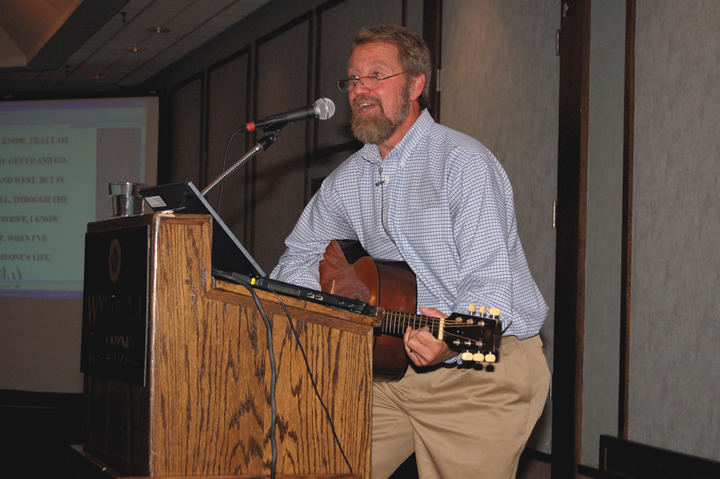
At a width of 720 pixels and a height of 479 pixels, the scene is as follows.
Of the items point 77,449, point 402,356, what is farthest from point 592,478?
point 77,449

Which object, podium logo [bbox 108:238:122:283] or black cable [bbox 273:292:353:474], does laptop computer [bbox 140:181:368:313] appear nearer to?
black cable [bbox 273:292:353:474]

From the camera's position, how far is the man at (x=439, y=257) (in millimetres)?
1828

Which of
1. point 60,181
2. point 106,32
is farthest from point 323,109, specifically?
point 106,32

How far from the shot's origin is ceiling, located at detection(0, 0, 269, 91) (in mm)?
5879

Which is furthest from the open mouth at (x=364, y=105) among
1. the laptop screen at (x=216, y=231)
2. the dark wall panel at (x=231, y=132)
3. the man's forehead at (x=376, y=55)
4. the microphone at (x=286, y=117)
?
the dark wall panel at (x=231, y=132)

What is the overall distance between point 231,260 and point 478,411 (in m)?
0.83

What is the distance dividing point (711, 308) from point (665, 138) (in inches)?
25.2

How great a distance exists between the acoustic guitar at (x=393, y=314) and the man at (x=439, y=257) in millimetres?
49

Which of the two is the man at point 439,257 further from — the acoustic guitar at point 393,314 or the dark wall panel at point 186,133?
the dark wall panel at point 186,133

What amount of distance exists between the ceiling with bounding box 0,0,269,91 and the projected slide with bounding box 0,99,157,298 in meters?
0.68

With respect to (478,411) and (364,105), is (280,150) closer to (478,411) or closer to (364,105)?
(364,105)

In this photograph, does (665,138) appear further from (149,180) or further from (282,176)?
(149,180)

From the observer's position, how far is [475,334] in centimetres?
157

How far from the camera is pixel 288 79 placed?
5555 millimetres
